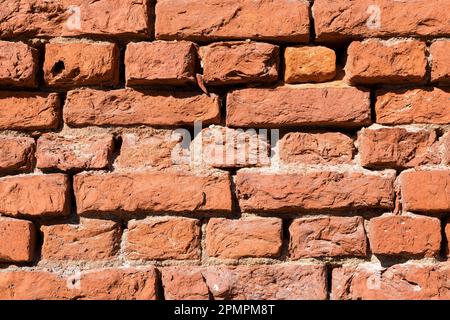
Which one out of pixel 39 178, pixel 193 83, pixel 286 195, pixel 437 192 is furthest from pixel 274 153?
pixel 39 178

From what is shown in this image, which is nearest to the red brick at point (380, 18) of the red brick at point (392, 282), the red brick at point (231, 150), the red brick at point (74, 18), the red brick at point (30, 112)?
the red brick at point (231, 150)

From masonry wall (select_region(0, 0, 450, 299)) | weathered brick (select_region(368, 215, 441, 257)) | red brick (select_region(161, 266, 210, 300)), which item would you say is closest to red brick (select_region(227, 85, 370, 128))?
masonry wall (select_region(0, 0, 450, 299))

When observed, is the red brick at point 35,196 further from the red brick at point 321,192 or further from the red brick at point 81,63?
the red brick at point 321,192

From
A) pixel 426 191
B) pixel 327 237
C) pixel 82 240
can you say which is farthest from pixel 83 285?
pixel 426 191

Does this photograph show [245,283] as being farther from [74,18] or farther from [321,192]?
[74,18]

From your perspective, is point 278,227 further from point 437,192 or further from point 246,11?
point 246,11

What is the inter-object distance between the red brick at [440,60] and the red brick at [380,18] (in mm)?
26

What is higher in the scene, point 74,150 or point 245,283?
point 74,150

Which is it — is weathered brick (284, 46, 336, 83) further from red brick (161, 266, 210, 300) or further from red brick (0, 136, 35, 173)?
red brick (0, 136, 35, 173)

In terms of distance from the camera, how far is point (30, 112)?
53.4 inches

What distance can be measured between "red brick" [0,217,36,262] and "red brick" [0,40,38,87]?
0.31 metres

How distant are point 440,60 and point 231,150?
1.61 ft

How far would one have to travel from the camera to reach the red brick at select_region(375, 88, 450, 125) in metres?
1.33

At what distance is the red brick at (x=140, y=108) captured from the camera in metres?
1.35
